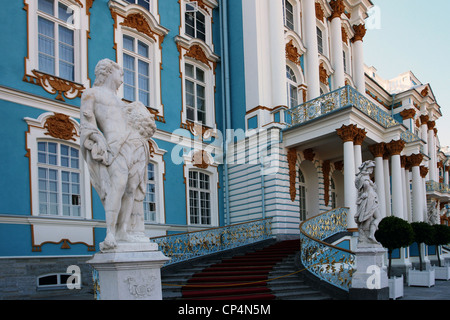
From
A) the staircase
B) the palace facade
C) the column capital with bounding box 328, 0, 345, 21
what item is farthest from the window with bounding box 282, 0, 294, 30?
the staircase

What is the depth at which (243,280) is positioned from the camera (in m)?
8.98

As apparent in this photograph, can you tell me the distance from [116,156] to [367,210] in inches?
218

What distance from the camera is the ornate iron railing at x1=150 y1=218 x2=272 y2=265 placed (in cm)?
1023

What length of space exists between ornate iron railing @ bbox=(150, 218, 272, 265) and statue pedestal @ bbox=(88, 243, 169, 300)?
566 centimetres

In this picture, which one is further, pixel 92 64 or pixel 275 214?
pixel 275 214

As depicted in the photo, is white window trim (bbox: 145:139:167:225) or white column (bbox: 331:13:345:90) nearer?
white window trim (bbox: 145:139:167:225)

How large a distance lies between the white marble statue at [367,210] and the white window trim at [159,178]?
5.83 metres

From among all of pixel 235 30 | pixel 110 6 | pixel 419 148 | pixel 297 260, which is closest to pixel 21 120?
pixel 110 6

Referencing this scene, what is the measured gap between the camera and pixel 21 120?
934 cm

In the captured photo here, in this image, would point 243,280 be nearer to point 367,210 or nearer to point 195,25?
point 367,210

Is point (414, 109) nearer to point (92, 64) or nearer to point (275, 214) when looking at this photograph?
point (275, 214)

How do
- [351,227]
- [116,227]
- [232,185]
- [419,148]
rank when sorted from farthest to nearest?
[419,148] → [232,185] → [351,227] → [116,227]

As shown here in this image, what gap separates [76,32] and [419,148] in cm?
1374

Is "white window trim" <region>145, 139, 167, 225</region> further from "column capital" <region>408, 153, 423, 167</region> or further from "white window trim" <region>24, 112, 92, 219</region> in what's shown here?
"column capital" <region>408, 153, 423, 167</region>
